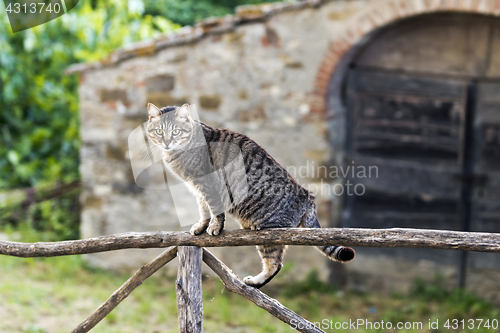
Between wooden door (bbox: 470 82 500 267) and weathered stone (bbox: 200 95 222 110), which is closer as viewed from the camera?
wooden door (bbox: 470 82 500 267)

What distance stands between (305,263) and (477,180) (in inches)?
74.8

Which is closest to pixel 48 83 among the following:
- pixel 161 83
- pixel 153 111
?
pixel 161 83

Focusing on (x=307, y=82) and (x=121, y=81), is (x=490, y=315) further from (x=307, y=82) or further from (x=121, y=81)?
(x=121, y=81)

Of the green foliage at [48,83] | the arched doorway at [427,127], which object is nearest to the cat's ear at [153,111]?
the arched doorway at [427,127]

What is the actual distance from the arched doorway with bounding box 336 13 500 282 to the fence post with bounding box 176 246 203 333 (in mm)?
2730

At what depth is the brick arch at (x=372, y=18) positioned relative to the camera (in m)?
3.71

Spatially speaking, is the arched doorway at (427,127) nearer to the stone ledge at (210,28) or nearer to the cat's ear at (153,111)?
the stone ledge at (210,28)

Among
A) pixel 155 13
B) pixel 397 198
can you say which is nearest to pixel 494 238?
pixel 397 198

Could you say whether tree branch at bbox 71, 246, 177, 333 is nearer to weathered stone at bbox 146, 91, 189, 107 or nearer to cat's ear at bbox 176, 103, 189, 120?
cat's ear at bbox 176, 103, 189, 120

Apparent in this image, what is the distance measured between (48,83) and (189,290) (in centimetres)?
545

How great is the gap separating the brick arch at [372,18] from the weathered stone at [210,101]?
0.94 m

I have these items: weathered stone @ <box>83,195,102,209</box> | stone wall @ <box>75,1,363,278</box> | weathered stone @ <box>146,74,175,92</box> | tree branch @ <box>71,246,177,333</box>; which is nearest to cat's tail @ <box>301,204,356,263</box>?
tree branch @ <box>71,246,177,333</box>

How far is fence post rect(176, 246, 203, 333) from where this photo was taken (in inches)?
82.7

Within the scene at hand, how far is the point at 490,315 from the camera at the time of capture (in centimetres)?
395
